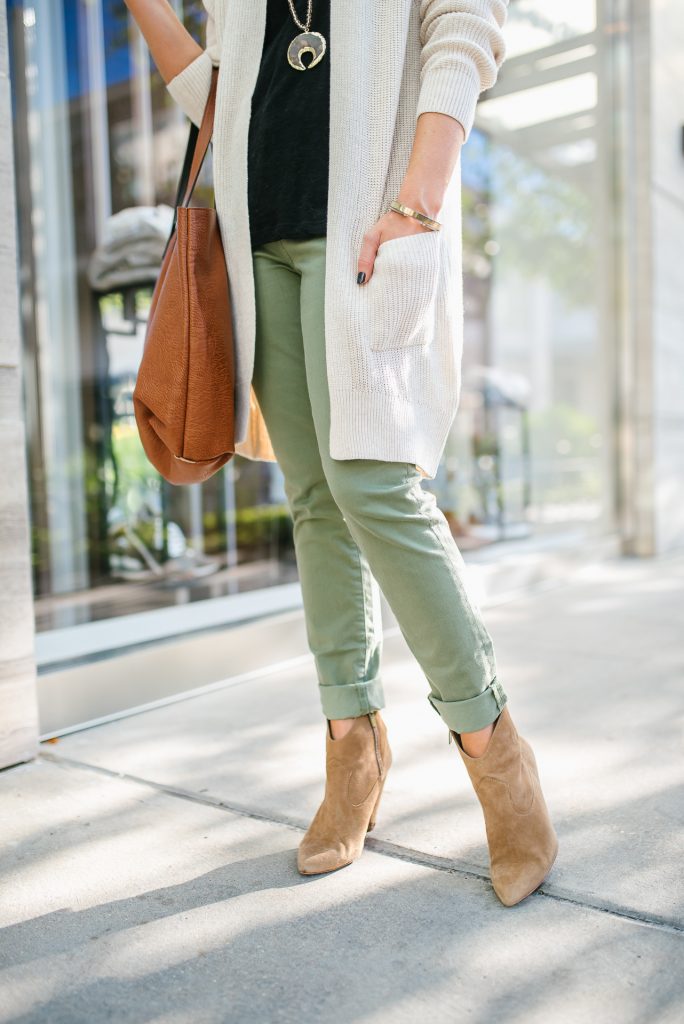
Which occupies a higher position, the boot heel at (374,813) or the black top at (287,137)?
the black top at (287,137)

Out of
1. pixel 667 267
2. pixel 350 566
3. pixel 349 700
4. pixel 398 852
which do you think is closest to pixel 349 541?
pixel 350 566

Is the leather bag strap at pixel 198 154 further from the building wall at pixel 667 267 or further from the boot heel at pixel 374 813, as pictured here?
the building wall at pixel 667 267

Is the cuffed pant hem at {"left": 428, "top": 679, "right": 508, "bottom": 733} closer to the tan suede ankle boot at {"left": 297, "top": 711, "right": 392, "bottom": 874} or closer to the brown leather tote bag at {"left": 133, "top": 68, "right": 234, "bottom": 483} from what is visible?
the tan suede ankle boot at {"left": 297, "top": 711, "right": 392, "bottom": 874}

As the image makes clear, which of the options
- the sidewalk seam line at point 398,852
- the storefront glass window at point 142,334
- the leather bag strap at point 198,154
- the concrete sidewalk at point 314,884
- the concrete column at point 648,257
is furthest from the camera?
the concrete column at point 648,257

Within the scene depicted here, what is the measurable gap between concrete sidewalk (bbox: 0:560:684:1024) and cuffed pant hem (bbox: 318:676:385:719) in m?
0.22

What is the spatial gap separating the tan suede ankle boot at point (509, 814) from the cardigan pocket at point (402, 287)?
573 millimetres

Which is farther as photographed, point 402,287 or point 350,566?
point 350,566

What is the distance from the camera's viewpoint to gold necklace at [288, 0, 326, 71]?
1311 millimetres

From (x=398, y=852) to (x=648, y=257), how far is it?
4.21 m

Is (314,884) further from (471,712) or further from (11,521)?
(11,521)

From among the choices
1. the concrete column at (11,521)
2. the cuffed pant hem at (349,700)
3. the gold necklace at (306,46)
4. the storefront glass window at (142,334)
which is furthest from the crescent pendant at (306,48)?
the storefront glass window at (142,334)

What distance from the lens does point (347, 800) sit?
1383mm

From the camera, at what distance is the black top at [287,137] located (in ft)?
4.29

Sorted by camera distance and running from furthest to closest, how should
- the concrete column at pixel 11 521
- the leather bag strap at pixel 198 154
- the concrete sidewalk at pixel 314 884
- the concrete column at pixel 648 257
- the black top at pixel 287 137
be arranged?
the concrete column at pixel 648 257 < the concrete column at pixel 11 521 < the leather bag strap at pixel 198 154 < the black top at pixel 287 137 < the concrete sidewalk at pixel 314 884
